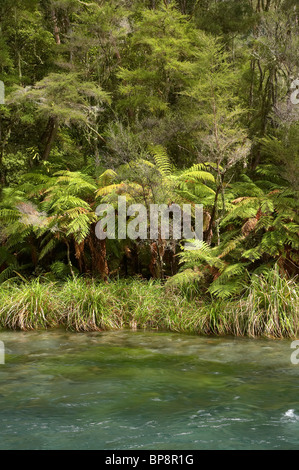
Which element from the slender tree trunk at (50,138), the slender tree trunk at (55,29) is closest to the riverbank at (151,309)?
the slender tree trunk at (50,138)

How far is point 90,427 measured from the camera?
13.4 feet

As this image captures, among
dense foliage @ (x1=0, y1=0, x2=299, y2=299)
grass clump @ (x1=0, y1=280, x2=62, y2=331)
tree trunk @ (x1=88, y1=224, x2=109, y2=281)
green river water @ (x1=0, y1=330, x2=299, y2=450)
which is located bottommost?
green river water @ (x1=0, y1=330, x2=299, y2=450)

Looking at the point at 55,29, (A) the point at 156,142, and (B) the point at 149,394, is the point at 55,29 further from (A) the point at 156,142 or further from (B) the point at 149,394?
(B) the point at 149,394

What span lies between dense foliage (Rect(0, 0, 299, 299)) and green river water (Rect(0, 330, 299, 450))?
154cm

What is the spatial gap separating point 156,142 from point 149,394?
7496 millimetres

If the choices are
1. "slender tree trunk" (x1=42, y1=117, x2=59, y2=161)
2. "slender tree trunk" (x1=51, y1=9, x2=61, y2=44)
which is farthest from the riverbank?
"slender tree trunk" (x1=51, y1=9, x2=61, y2=44)

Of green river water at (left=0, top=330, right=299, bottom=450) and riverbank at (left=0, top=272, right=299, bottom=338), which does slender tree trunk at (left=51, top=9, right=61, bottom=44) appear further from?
green river water at (left=0, top=330, right=299, bottom=450)

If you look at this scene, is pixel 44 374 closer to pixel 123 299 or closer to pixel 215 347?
pixel 215 347

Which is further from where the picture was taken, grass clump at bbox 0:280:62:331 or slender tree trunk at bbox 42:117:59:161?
slender tree trunk at bbox 42:117:59:161

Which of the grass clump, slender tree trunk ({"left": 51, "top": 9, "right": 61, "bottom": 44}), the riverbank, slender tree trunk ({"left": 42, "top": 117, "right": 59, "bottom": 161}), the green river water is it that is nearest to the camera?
the green river water

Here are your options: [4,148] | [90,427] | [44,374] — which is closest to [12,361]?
[44,374]

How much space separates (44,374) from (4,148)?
1036 cm

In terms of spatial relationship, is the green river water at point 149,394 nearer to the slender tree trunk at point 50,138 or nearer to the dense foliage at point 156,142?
the dense foliage at point 156,142

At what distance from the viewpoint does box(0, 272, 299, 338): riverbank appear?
7219mm
